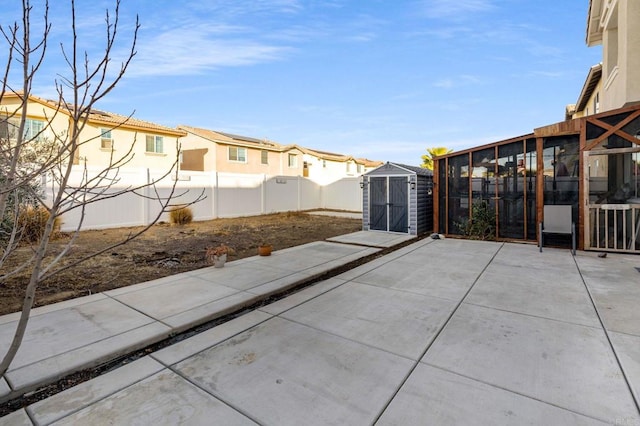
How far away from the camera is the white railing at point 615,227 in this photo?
6.85 m

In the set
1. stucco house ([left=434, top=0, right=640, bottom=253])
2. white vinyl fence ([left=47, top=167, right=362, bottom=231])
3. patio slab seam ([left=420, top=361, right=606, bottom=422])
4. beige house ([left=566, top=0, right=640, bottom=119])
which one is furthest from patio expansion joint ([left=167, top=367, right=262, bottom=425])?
beige house ([left=566, top=0, right=640, bottom=119])

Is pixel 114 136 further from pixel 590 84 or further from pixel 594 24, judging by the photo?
pixel 590 84

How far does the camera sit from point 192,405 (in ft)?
7.43

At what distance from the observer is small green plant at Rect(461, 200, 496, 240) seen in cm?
893

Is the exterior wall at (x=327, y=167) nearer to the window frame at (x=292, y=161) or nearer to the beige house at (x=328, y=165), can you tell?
the beige house at (x=328, y=165)

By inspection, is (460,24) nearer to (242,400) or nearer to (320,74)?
(320,74)

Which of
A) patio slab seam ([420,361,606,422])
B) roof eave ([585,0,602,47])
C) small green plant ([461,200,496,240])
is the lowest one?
patio slab seam ([420,361,606,422])

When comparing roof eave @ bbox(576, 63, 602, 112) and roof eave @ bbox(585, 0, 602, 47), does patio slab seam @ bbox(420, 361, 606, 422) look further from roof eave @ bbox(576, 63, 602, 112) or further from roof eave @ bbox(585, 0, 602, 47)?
roof eave @ bbox(576, 63, 602, 112)

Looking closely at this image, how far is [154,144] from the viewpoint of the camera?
739 inches

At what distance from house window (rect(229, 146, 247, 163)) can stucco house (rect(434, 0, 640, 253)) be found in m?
15.6

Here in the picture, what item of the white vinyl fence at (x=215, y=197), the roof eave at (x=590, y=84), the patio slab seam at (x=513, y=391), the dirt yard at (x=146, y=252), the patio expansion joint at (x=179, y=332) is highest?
the roof eave at (x=590, y=84)

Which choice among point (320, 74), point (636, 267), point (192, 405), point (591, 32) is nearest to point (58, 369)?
point (192, 405)

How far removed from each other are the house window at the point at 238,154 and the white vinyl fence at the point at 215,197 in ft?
18.4

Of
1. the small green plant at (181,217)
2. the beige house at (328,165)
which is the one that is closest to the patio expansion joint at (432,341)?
the small green plant at (181,217)
